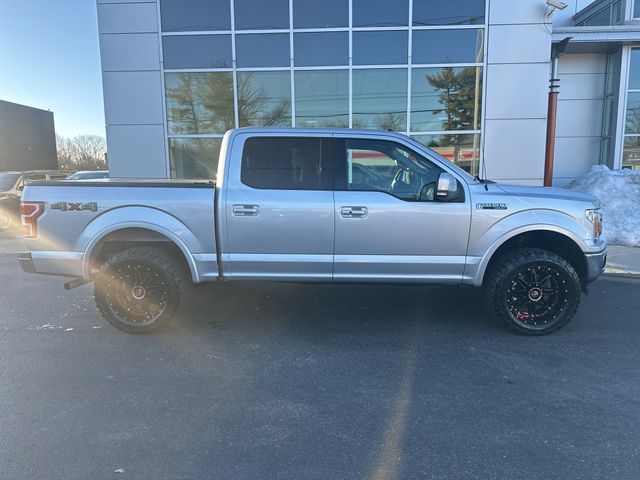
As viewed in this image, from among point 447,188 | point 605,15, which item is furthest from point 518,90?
point 447,188

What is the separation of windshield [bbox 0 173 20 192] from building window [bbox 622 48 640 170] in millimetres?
16682

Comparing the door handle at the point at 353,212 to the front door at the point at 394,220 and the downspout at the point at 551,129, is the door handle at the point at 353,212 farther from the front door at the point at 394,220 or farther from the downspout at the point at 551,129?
the downspout at the point at 551,129

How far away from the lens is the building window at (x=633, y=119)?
11.9 m

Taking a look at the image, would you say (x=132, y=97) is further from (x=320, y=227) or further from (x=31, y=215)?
(x=320, y=227)

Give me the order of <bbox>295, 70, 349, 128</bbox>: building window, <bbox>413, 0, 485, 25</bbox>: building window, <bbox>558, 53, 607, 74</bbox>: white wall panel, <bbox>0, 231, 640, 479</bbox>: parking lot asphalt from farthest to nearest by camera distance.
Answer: <bbox>558, 53, 607, 74</bbox>: white wall panel < <bbox>295, 70, 349, 128</bbox>: building window < <bbox>413, 0, 485, 25</bbox>: building window < <bbox>0, 231, 640, 479</bbox>: parking lot asphalt

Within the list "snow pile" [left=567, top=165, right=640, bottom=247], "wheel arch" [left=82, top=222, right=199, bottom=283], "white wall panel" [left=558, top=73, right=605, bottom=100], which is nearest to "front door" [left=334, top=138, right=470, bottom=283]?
"wheel arch" [left=82, top=222, right=199, bottom=283]

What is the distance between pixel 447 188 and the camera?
4.28 m

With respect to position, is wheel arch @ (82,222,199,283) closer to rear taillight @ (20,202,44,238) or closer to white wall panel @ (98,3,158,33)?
rear taillight @ (20,202,44,238)

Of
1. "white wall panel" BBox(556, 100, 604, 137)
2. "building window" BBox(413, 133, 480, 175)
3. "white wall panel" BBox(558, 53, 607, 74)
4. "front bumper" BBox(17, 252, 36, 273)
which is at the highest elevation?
"white wall panel" BBox(558, 53, 607, 74)

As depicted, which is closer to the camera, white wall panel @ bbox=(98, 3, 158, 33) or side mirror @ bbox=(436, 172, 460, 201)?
side mirror @ bbox=(436, 172, 460, 201)

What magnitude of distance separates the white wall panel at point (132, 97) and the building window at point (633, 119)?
39.5ft

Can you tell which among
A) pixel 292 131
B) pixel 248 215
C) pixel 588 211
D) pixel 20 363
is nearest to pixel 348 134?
pixel 292 131

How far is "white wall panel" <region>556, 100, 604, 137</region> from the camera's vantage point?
41.2ft

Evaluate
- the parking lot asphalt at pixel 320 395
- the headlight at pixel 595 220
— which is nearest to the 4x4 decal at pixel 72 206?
the parking lot asphalt at pixel 320 395
